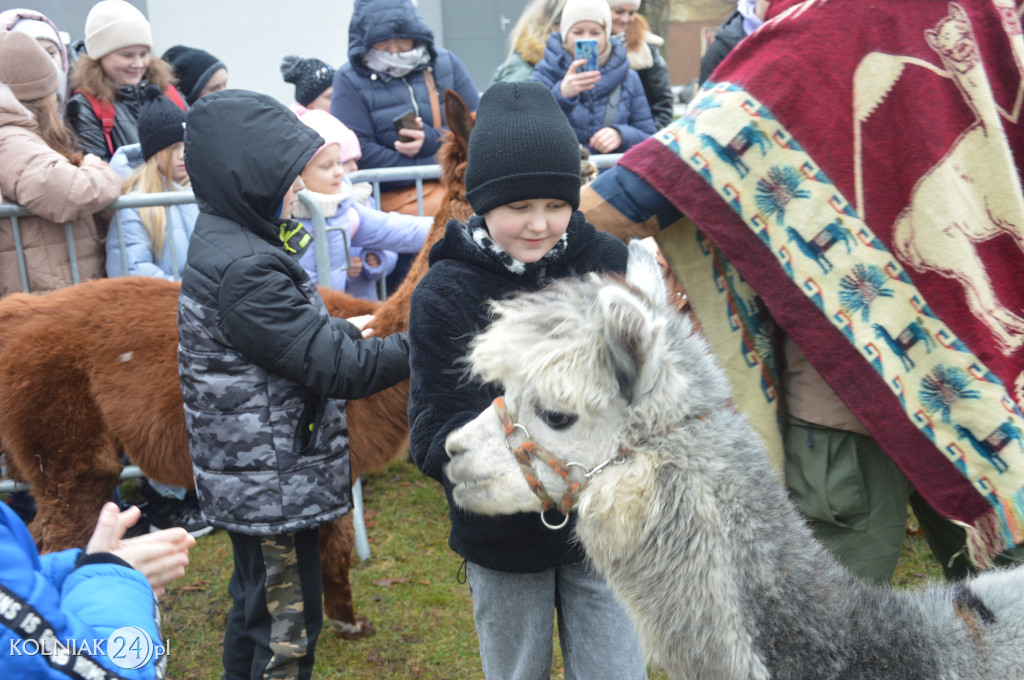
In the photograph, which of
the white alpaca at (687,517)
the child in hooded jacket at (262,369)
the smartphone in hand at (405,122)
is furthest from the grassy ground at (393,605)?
the smartphone in hand at (405,122)

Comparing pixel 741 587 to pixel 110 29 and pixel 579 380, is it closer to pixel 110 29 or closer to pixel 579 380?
pixel 579 380

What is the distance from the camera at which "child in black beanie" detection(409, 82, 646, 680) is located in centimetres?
205

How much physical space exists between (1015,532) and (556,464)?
1.01m

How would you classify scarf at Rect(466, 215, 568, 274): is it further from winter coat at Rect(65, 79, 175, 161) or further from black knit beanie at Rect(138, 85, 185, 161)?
winter coat at Rect(65, 79, 175, 161)

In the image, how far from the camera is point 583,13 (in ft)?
17.8

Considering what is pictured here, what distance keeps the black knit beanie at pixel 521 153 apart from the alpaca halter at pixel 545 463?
558 mm

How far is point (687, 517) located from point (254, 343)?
152 cm

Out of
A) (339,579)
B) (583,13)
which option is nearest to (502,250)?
(339,579)

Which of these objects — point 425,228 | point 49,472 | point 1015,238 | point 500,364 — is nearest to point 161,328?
point 49,472

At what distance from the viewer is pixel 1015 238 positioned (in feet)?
6.25

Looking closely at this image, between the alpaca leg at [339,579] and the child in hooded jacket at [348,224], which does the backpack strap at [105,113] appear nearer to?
the child in hooded jacket at [348,224]

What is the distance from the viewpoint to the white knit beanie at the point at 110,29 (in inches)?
203

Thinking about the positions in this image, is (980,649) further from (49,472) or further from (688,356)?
(49,472)

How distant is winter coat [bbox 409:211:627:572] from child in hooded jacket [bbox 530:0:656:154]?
3407 millimetres
